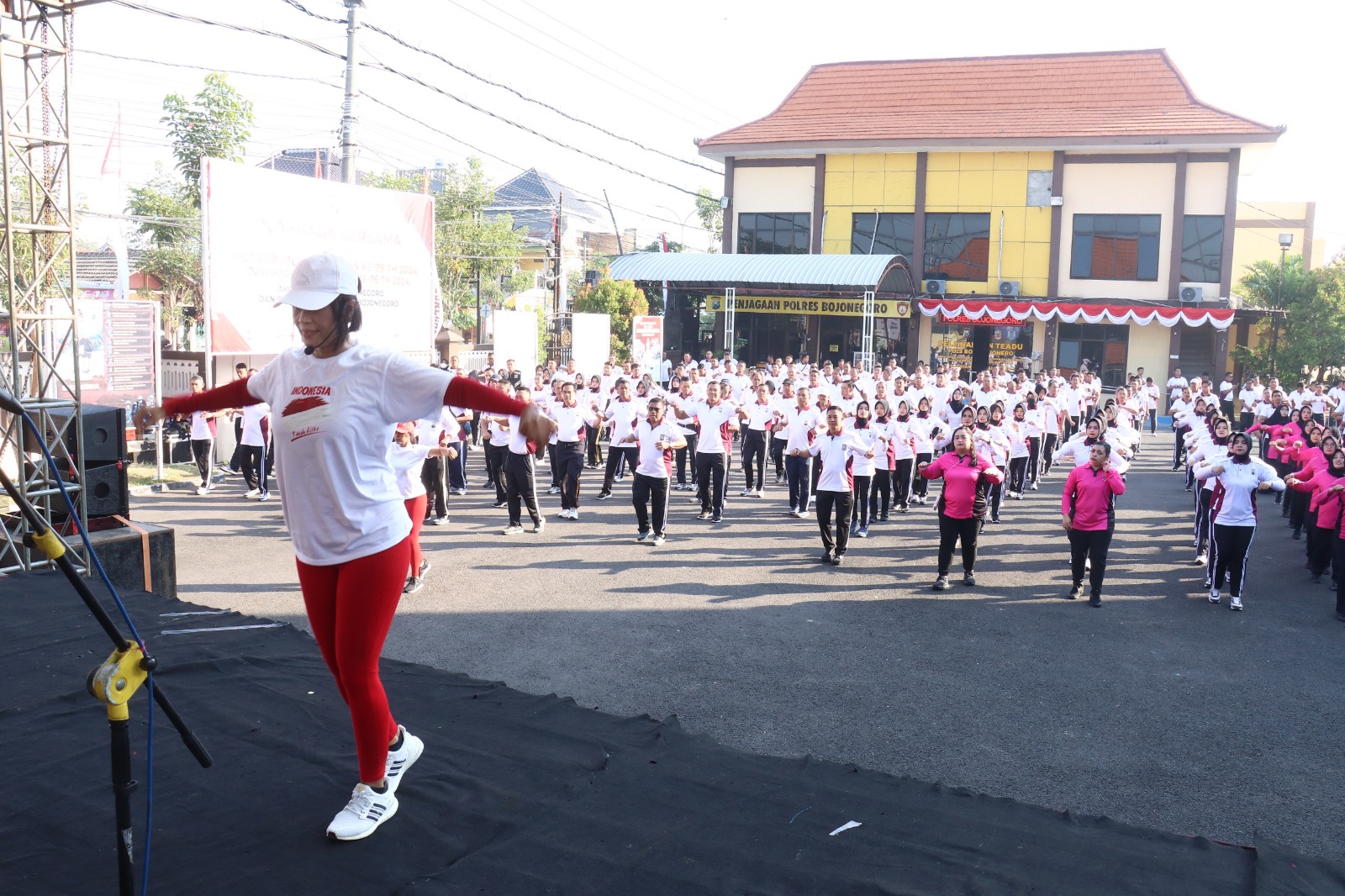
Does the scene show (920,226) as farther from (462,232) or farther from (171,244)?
(171,244)

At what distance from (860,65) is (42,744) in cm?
3972

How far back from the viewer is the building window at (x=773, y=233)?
3706 centimetres

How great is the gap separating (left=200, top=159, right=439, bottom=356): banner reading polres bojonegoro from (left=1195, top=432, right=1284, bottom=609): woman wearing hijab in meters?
11.6

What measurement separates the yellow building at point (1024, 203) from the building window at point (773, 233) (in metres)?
0.06

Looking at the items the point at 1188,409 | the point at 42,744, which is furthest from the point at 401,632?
the point at 1188,409

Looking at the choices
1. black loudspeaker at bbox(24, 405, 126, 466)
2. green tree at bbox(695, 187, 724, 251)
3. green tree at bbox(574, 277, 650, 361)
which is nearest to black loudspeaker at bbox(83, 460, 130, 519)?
black loudspeaker at bbox(24, 405, 126, 466)

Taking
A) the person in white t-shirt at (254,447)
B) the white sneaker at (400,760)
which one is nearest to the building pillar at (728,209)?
the person in white t-shirt at (254,447)

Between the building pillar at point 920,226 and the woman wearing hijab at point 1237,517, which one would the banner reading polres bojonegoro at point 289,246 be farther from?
the building pillar at point 920,226

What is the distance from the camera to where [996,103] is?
35.9 m

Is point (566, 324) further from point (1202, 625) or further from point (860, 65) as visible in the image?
point (1202, 625)

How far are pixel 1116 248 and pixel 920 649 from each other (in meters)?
29.2

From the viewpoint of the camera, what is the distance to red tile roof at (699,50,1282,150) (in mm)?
32781

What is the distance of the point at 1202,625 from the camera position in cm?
915

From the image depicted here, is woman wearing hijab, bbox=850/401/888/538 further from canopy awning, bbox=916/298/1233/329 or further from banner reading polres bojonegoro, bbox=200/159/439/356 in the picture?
canopy awning, bbox=916/298/1233/329
